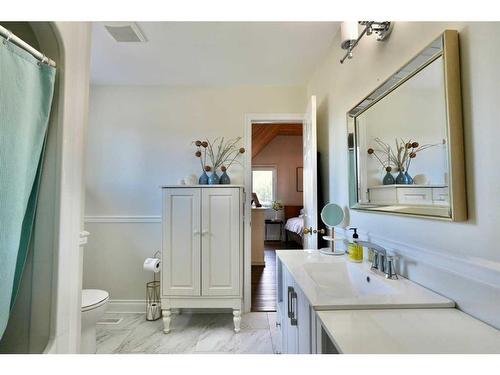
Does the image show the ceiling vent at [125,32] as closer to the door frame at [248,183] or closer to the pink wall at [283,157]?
the door frame at [248,183]

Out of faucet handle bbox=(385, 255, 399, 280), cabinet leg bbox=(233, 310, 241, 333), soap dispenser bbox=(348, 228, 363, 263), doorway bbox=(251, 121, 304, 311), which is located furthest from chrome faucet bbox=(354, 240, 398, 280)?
doorway bbox=(251, 121, 304, 311)

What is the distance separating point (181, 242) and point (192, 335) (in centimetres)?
82

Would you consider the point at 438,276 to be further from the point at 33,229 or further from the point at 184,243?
the point at 184,243

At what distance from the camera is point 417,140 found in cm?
117

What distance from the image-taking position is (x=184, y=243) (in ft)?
8.12

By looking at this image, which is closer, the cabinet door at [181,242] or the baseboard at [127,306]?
the cabinet door at [181,242]

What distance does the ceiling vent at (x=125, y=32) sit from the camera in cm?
193

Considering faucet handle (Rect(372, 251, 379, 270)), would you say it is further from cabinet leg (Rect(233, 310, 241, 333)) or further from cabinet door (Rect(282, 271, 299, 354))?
cabinet leg (Rect(233, 310, 241, 333))

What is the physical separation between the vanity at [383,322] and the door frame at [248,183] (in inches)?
60.0

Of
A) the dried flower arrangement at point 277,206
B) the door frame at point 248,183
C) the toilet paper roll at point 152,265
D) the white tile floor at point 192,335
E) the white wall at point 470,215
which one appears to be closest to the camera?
the white wall at point 470,215

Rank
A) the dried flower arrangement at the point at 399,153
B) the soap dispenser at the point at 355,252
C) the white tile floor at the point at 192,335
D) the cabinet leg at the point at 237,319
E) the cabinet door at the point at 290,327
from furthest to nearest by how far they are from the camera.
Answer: the cabinet leg at the point at 237,319, the white tile floor at the point at 192,335, the soap dispenser at the point at 355,252, the cabinet door at the point at 290,327, the dried flower arrangement at the point at 399,153

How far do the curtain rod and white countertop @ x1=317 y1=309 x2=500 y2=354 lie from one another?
1.45 m

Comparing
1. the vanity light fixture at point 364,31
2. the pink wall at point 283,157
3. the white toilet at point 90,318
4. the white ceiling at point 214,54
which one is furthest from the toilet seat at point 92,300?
the pink wall at point 283,157
